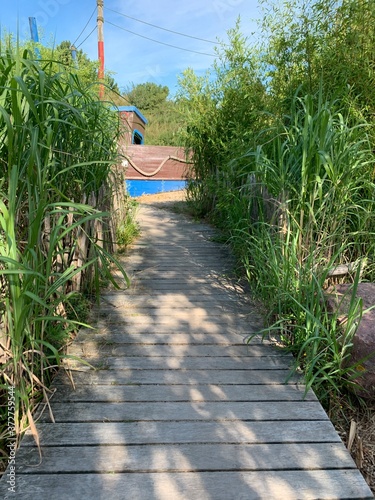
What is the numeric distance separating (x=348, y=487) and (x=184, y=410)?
0.71m

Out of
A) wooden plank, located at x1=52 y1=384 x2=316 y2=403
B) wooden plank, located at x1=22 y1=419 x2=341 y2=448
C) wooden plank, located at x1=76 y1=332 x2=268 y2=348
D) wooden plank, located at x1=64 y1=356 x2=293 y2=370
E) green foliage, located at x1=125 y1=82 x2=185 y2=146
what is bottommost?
wooden plank, located at x1=22 y1=419 x2=341 y2=448

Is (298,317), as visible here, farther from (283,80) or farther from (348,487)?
(283,80)

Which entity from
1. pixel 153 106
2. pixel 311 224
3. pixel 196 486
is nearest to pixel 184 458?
pixel 196 486

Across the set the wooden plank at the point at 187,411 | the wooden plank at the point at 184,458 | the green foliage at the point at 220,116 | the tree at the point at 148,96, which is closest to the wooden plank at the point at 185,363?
the wooden plank at the point at 187,411

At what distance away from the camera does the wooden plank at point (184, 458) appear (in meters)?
1.46

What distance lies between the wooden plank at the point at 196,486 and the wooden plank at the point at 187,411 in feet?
1.02

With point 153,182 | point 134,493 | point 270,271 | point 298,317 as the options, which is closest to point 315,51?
point 270,271

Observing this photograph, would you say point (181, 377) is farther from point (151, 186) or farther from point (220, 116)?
point (151, 186)

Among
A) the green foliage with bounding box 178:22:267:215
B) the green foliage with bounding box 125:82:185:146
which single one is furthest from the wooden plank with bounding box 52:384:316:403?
the green foliage with bounding box 125:82:185:146

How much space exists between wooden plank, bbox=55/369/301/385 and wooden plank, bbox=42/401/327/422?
0.58 ft

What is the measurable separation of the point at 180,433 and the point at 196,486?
0.27 meters

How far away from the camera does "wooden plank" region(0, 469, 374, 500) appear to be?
4.41 feet

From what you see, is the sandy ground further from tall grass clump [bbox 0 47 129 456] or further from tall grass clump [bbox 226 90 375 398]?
tall grass clump [bbox 0 47 129 456]

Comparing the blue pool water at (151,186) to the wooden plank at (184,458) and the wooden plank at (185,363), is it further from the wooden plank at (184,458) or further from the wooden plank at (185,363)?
the wooden plank at (184,458)
